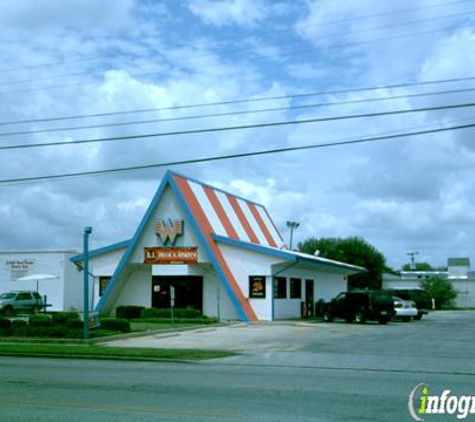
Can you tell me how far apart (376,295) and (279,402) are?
26503mm

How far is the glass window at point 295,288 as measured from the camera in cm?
4196

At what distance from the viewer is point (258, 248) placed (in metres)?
Result: 38.1

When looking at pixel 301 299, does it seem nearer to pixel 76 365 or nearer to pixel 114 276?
pixel 114 276

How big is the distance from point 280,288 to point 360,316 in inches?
213

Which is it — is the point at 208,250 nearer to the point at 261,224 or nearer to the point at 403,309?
the point at 403,309

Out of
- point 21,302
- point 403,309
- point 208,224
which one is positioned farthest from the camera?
point 21,302

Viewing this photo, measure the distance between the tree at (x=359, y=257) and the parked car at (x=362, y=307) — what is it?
132 feet

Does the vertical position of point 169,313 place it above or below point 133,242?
below

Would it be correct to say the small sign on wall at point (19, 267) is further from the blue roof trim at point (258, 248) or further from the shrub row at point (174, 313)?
the blue roof trim at point (258, 248)

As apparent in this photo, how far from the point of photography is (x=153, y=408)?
1034 cm

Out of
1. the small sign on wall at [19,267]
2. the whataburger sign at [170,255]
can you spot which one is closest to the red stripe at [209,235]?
the whataburger sign at [170,255]

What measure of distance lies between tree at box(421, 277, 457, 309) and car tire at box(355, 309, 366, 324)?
36.0 meters

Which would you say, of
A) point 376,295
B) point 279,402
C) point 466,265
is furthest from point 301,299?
point 466,265

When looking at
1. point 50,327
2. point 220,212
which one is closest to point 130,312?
point 220,212
